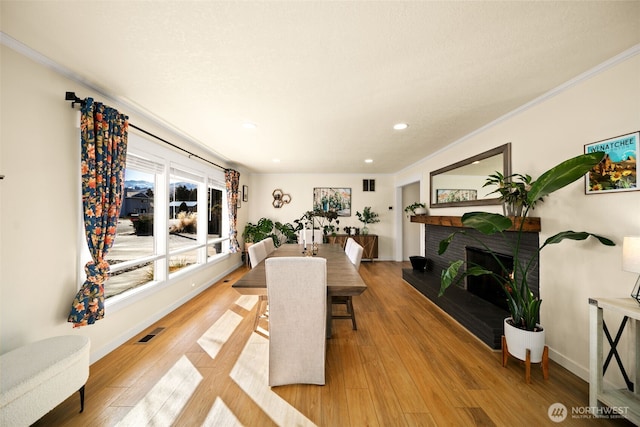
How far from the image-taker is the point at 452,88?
6.76 ft

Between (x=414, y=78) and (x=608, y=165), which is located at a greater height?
(x=414, y=78)

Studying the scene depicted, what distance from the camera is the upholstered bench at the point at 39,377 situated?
118cm

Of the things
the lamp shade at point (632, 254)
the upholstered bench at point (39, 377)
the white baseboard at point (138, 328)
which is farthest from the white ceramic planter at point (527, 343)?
the white baseboard at point (138, 328)

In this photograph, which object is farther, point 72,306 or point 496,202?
point 496,202

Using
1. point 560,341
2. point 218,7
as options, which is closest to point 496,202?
point 560,341

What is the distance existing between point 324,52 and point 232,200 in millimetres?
4040

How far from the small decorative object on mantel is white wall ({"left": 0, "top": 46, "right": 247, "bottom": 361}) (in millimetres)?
4451

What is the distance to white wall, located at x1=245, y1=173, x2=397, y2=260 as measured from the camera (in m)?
6.50


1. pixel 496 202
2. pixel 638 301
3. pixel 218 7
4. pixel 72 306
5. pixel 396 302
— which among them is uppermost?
pixel 218 7

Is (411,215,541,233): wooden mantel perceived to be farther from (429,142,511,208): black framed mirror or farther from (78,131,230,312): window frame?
(78,131,230,312): window frame

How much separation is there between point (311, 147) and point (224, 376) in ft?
10.5

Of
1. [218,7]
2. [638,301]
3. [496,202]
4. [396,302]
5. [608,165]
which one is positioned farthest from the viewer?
[396,302]

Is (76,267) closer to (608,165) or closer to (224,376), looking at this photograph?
(224,376)
